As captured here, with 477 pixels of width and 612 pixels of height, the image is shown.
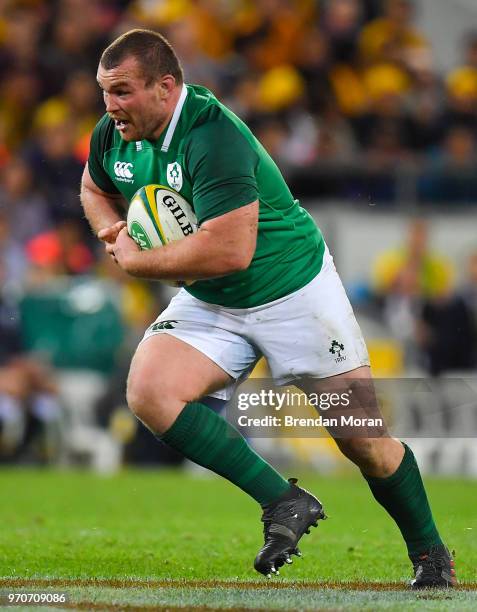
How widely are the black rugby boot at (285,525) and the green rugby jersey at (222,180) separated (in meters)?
0.84

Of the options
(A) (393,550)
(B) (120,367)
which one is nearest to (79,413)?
(B) (120,367)

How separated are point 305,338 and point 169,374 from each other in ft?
2.07

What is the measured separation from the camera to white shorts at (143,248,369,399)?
220 inches

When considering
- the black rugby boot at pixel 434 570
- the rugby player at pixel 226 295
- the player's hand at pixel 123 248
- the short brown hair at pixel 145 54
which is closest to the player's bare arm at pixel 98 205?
the rugby player at pixel 226 295

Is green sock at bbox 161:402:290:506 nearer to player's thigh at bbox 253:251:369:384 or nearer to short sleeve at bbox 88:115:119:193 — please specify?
player's thigh at bbox 253:251:369:384

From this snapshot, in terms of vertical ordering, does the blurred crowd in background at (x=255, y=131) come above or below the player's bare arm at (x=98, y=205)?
below

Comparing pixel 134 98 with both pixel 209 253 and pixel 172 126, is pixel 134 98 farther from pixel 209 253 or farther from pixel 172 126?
pixel 209 253

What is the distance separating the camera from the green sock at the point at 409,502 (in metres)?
5.66

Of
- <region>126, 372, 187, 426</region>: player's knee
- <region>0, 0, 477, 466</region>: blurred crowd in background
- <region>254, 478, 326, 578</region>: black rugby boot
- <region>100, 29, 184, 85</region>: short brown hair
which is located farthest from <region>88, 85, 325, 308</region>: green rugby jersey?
<region>0, 0, 477, 466</region>: blurred crowd in background

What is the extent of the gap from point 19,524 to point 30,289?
5.02 m

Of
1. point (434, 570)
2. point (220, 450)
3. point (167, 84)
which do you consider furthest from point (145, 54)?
point (434, 570)

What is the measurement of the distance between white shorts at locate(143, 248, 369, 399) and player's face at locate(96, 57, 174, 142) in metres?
0.83

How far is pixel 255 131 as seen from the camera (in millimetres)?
→ 12867

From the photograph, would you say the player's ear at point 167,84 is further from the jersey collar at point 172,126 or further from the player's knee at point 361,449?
the player's knee at point 361,449
